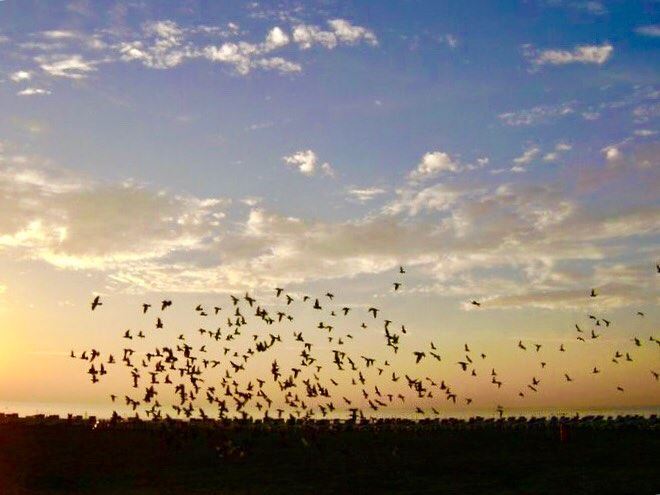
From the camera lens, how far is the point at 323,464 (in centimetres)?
5297

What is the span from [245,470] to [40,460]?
54.8ft

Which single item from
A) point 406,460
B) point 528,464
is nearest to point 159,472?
point 406,460

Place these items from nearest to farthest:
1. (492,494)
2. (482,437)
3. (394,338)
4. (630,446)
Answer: (492,494), (394,338), (630,446), (482,437)

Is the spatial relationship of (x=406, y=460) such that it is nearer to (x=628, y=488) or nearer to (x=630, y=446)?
(x=628, y=488)

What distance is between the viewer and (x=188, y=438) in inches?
2771

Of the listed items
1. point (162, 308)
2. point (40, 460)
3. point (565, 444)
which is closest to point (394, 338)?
point (162, 308)

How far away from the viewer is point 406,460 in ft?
182

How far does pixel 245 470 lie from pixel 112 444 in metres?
20.4

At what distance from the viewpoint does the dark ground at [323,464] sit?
43.4m

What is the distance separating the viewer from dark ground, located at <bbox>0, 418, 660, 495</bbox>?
4341 cm

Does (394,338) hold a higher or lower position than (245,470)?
higher

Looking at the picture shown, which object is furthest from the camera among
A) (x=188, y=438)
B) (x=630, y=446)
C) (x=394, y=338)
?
(x=188, y=438)

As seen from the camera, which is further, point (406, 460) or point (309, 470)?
point (406, 460)

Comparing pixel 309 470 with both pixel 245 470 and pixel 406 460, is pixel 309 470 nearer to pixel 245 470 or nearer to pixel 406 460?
pixel 245 470
